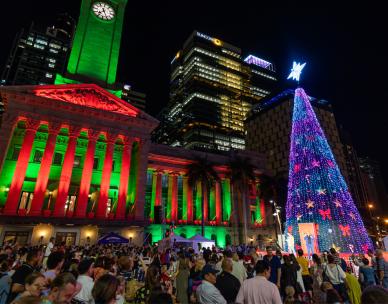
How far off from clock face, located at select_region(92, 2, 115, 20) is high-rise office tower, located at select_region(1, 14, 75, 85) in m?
53.3

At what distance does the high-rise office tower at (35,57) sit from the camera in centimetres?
9331

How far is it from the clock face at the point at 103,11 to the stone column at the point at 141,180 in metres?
31.5

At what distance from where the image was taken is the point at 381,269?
928cm

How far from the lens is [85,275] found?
548cm

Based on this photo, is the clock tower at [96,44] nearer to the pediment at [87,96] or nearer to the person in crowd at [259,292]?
the pediment at [87,96]

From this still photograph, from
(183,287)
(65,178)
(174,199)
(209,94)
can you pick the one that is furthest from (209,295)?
(209,94)

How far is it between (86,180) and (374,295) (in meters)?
Answer: 37.6

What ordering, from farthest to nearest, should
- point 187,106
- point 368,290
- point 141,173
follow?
1. point 187,106
2. point 141,173
3. point 368,290

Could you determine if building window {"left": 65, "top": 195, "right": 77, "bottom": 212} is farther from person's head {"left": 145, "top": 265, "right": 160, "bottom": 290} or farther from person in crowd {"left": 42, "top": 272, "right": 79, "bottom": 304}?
person in crowd {"left": 42, "top": 272, "right": 79, "bottom": 304}

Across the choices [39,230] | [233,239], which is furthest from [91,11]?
[233,239]

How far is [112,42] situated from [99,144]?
24002 mm

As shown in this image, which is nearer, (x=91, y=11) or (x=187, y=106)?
(x=91, y=11)

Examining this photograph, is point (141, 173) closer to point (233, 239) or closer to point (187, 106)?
point (233, 239)

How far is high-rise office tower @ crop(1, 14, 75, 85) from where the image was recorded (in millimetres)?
93312
